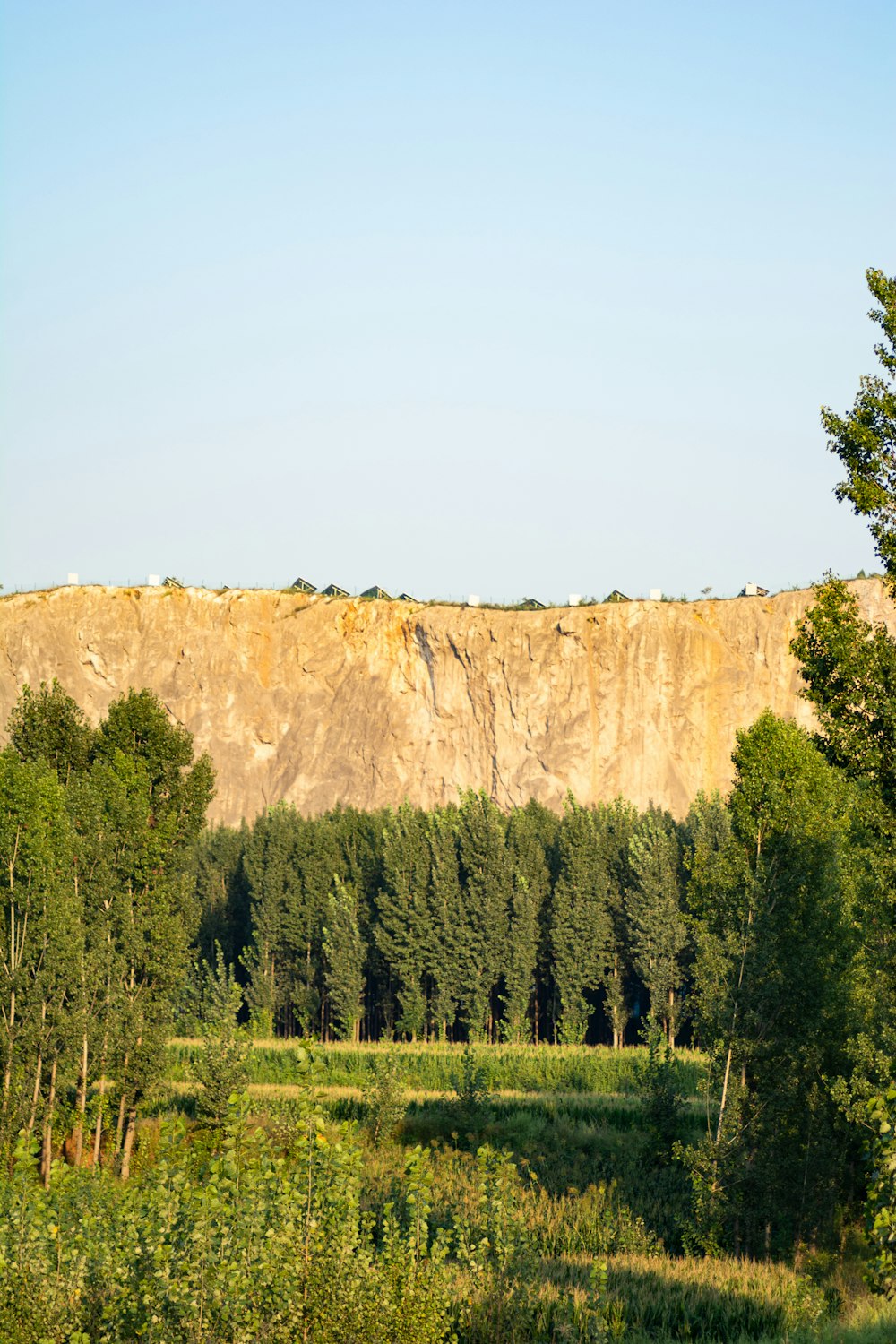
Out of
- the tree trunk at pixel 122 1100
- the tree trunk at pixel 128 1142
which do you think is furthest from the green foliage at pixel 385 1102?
the tree trunk at pixel 122 1100

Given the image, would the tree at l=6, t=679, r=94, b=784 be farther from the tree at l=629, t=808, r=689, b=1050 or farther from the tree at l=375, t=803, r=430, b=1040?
the tree at l=629, t=808, r=689, b=1050

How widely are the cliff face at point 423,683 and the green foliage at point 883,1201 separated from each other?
276 feet

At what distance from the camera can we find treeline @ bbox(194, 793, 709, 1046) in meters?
65.4

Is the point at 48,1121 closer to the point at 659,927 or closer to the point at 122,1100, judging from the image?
the point at 122,1100

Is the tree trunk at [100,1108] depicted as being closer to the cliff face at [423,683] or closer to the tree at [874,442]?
the tree at [874,442]

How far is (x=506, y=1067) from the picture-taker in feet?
164

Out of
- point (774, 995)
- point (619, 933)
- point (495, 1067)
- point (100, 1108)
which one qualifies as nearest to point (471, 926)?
point (619, 933)

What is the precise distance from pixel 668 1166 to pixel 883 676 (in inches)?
837

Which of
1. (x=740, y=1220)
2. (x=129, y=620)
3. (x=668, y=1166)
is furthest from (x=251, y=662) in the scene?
(x=740, y=1220)

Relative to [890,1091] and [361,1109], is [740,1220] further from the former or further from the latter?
[890,1091]

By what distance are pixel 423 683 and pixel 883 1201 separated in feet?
293

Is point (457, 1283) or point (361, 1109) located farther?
point (361, 1109)

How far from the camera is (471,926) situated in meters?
66.8

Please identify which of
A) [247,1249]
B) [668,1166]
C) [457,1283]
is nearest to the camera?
[247,1249]
